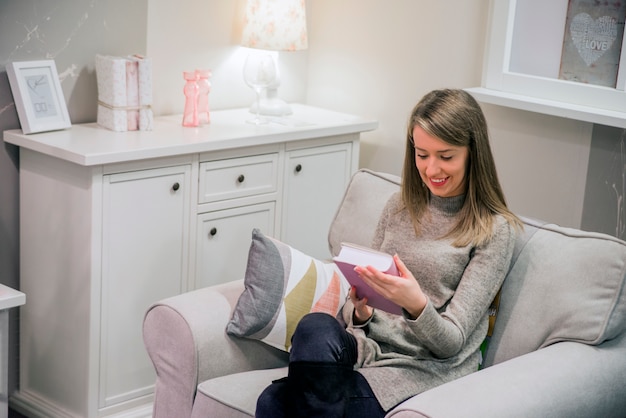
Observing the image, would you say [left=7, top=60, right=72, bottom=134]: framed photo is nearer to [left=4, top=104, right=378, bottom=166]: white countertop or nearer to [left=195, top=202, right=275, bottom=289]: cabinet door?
[left=4, top=104, right=378, bottom=166]: white countertop

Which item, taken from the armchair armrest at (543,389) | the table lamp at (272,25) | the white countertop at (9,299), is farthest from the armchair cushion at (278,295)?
the table lamp at (272,25)

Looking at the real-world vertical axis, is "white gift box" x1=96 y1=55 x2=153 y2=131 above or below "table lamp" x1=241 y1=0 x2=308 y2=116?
below

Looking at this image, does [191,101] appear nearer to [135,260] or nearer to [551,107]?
[135,260]

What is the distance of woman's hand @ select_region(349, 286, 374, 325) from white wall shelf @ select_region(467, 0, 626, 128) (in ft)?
3.41

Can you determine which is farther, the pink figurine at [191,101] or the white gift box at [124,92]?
the pink figurine at [191,101]

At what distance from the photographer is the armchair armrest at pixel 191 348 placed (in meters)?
2.18

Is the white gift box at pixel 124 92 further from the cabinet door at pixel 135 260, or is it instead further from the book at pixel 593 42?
the book at pixel 593 42

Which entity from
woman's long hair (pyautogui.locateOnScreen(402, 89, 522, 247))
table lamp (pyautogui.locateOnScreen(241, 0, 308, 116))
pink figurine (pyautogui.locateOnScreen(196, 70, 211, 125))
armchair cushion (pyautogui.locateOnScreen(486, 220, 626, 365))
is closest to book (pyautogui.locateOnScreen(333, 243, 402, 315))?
woman's long hair (pyautogui.locateOnScreen(402, 89, 522, 247))

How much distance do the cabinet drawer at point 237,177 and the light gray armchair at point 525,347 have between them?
64 cm

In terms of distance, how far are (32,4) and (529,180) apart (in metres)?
1.70

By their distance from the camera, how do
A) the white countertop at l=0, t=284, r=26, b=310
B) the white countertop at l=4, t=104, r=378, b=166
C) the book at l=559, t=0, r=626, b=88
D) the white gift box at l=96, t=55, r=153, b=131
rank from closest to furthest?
the white countertop at l=0, t=284, r=26, b=310
the white countertop at l=4, t=104, r=378, b=166
the book at l=559, t=0, r=626, b=88
the white gift box at l=96, t=55, r=153, b=131

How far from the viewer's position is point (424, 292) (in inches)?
84.4

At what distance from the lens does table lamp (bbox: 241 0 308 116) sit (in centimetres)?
328

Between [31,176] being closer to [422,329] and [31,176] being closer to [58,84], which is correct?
[58,84]
